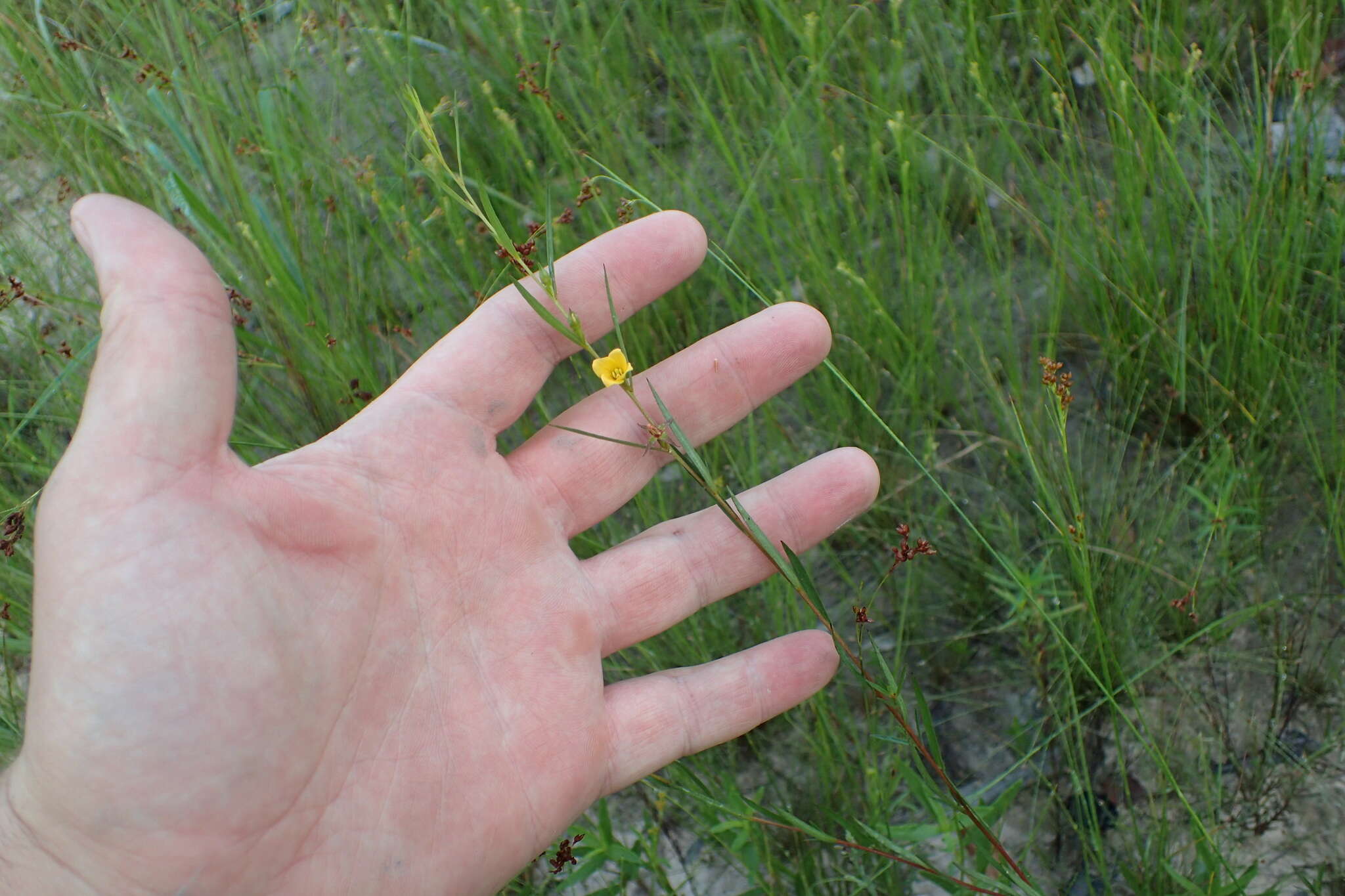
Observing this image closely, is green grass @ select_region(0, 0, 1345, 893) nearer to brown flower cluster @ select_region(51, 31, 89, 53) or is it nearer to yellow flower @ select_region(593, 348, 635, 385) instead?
brown flower cluster @ select_region(51, 31, 89, 53)

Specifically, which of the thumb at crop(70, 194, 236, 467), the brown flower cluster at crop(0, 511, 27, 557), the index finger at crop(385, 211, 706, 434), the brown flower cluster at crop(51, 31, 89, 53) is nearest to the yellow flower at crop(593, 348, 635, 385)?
the index finger at crop(385, 211, 706, 434)

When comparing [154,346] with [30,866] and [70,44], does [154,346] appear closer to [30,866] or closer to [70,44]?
[30,866]

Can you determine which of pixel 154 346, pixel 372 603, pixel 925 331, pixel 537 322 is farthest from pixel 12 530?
pixel 925 331

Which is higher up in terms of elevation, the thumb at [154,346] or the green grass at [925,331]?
the thumb at [154,346]

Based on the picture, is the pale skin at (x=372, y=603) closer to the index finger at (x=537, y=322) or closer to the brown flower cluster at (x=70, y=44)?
the index finger at (x=537, y=322)

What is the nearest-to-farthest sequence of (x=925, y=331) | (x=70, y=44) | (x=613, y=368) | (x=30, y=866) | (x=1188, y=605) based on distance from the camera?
(x=30, y=866) < (x=613, y=368) < (x=1188, y=605) < (x=925, y=331) < (x=70, y=44)

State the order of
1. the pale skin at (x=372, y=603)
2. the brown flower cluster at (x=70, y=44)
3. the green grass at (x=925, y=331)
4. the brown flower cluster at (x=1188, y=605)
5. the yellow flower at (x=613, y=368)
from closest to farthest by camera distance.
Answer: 1. the pale skin at (x=372, y=603)
2. the yellow flower at (x=613, y=368)
3. the brown flower cluster at (x=1188, y=605)
4. the green grass at (x=925, y=331)
5. the brown flower cluster at (x=70, y=44)

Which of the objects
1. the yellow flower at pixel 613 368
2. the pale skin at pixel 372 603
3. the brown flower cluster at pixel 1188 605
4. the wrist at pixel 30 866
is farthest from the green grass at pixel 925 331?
the wrist at pixel 30 866
